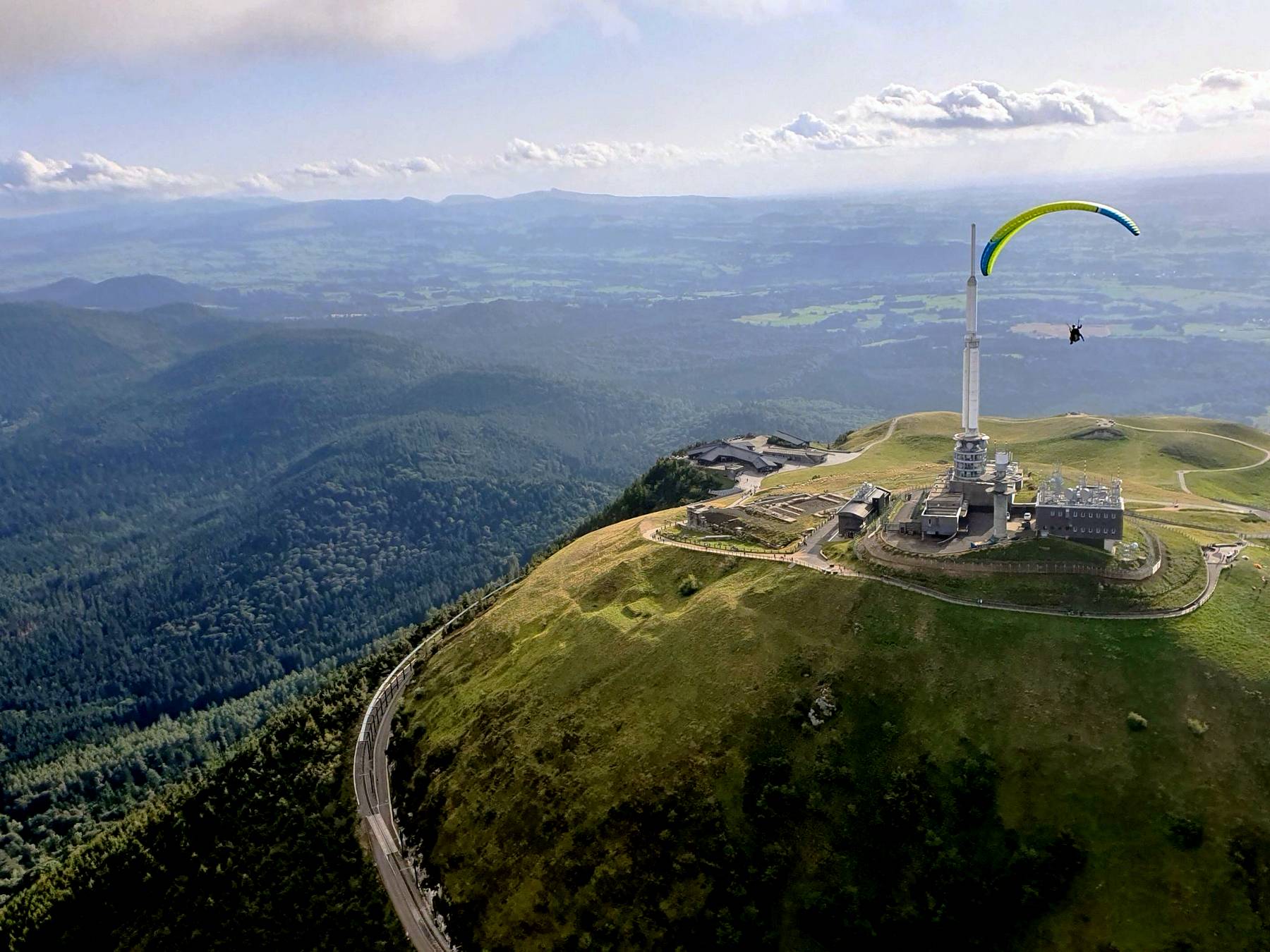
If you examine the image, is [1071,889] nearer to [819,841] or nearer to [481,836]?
[819,841]

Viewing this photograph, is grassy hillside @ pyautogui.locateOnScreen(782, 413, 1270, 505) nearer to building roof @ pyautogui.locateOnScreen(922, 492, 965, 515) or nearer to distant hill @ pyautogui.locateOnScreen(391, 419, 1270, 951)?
building roof @ pyautogui.locateOnScreen(922, 492, 965, 515)

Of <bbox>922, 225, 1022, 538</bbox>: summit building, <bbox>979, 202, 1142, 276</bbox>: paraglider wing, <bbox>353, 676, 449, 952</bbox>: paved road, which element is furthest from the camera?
<bbox>922, 225, 1022, 538</bbox>: summit building

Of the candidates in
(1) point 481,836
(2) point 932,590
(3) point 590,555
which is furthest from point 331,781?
(2) point 932,590

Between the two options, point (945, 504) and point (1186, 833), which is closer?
point (1186, 833)

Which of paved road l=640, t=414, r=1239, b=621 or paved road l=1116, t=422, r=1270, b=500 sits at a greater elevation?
paved road l=640, t=414, r=1239, b=621

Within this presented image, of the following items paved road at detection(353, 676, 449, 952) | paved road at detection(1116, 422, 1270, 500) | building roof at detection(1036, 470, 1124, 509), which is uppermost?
building roof at detection(1036, 470, 1124, 509)

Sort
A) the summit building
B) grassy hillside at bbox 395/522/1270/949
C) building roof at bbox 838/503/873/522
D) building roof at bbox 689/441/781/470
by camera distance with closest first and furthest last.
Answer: grassy hillside at bbox 395/522/1270/949, the summit building, building roof at bbox 838/503/873/522, building roof at bbox 689/441/781/470

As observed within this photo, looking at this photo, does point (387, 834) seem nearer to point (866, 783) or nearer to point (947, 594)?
point (866, 783)

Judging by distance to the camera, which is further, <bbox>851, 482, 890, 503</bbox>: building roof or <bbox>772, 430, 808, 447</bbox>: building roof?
<bbox>772, 430, 808, 447</bbox>: building roof

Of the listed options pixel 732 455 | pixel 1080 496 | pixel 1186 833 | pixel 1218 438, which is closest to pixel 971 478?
pixel 1080 496

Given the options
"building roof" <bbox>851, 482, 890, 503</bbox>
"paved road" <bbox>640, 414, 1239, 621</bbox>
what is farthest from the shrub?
"building roof" <bbox>851, 482, 890, 503</bbox>
